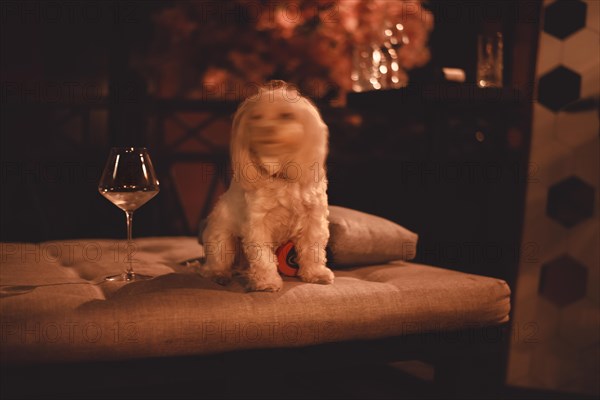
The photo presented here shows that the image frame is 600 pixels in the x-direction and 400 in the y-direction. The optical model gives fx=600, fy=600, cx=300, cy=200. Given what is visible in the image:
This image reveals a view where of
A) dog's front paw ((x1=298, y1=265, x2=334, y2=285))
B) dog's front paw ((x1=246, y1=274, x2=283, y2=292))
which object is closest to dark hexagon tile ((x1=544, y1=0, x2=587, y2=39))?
dog's front paw ((x1=298, y1=265, x2=334, y2=285))

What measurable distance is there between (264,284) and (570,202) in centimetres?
125

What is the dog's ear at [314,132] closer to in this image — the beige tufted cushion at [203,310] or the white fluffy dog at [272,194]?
the white fluffy dog at [272,194]

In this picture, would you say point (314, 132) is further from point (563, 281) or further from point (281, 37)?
point (281, 37)

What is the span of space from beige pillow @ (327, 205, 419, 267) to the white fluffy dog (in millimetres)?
180

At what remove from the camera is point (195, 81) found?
3.88 m

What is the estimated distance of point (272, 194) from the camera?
1.77m

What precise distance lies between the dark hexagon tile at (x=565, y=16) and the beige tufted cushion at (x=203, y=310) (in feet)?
3.21

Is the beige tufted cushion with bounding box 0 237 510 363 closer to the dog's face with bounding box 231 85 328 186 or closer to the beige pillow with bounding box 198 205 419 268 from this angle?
the beige pillow with bounding box 198 205 419 268

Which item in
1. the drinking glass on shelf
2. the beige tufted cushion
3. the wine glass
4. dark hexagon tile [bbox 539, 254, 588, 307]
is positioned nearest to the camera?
the beige tufted cushion

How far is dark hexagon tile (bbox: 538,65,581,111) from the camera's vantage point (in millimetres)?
2182

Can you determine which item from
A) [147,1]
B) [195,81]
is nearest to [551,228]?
[195,81]

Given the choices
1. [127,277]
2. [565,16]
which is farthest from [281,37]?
[127,277]

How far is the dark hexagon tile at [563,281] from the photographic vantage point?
7.48 feet

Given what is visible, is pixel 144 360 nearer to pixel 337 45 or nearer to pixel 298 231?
pixel 298 231
